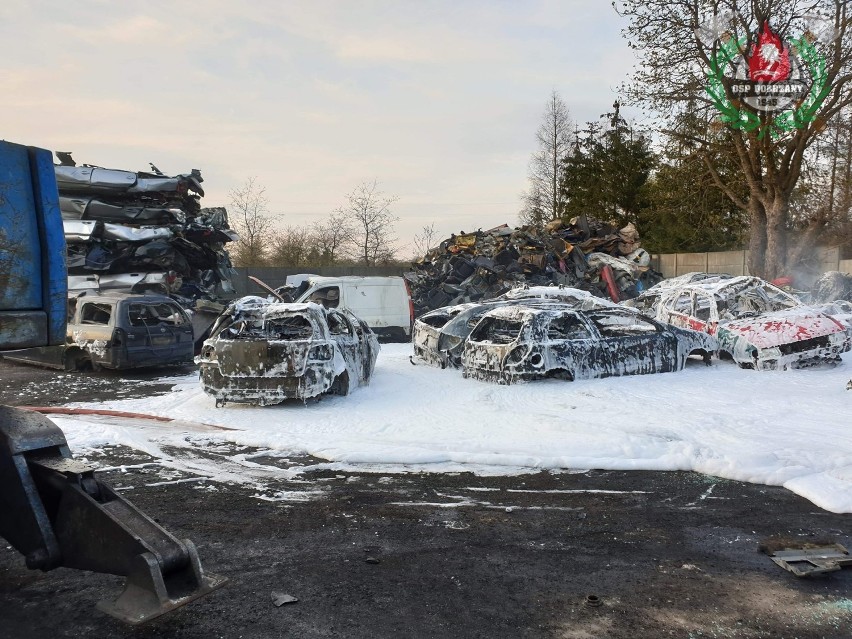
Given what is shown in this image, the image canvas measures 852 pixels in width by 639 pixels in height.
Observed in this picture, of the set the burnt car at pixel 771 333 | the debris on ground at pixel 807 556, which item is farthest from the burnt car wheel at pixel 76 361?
the debris on ground at pixel 807 556

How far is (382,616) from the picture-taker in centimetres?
349

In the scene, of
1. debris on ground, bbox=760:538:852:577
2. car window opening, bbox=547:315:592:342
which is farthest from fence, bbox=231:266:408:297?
debris on ground, bbox=760:538:852:577

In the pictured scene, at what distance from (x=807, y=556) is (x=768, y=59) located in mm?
24137

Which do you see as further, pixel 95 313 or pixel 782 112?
pixel 782 112

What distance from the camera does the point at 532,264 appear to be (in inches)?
1003

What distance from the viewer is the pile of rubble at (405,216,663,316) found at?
24391 mm

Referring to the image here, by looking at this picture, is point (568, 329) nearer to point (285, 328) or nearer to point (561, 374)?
point (561, 374)

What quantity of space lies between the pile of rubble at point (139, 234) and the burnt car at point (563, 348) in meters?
10.0

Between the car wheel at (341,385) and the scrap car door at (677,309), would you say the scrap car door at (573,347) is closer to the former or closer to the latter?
the car wheel at (341,385)

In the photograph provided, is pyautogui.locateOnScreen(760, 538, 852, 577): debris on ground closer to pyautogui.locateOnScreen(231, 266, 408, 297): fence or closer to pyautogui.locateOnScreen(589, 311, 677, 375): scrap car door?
pyautogui.locateOnScreen(589, 311, 677, 375): scrap car door

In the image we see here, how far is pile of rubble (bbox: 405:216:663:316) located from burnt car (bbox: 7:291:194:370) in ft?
34.9

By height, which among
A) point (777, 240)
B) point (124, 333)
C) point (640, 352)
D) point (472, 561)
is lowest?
point (472, 561)

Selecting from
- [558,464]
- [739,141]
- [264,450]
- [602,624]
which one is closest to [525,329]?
[558,464]

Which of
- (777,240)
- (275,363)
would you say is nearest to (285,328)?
(275,363)
